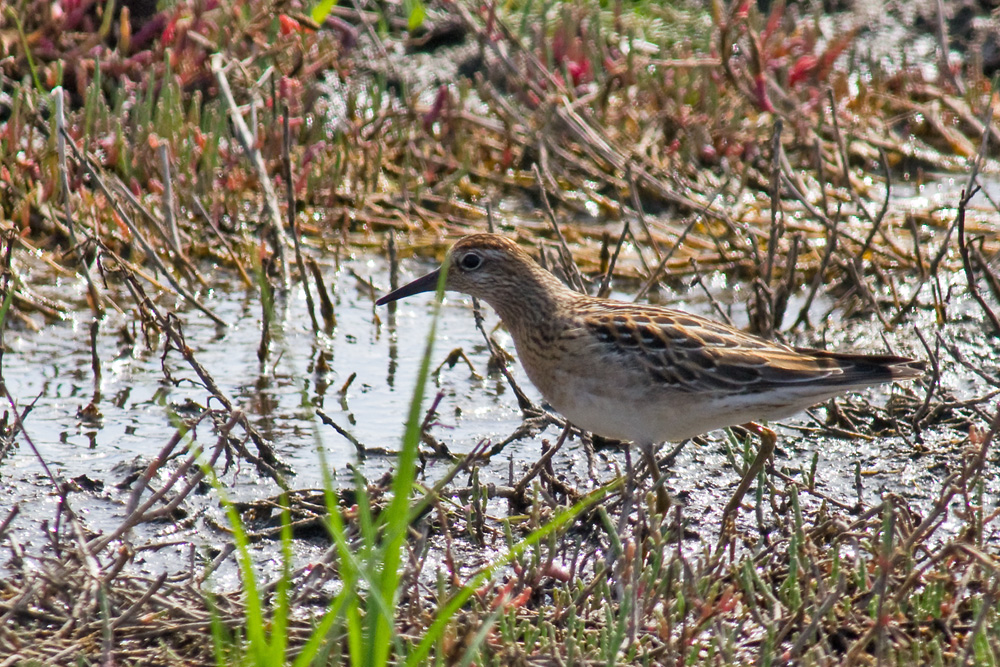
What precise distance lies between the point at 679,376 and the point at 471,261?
3.73 feet

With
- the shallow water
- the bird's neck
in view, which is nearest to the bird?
the bird's neck

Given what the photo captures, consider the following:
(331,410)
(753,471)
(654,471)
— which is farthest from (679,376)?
(331,410)

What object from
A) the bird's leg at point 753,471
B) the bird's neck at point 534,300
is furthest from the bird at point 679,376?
the bird's neck at point 534,300

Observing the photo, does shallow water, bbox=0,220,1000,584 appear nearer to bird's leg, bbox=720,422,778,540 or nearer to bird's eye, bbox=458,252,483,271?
bird's leg, bbox=720,422,778,540

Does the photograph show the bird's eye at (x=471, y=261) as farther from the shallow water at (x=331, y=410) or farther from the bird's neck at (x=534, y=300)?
the shallow water at (x=331, y=410)

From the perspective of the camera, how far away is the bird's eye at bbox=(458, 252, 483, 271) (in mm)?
5386

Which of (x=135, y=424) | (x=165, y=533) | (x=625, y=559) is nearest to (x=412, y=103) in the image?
(x=135, y=424)

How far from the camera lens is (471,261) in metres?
5.40

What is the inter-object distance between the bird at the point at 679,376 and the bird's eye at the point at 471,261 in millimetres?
548

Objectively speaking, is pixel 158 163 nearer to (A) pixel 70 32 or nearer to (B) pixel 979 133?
(A) pixel 70 32

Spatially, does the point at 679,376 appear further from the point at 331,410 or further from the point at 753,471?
the point at 331,410

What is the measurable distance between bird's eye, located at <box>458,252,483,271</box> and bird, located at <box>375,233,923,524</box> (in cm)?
55

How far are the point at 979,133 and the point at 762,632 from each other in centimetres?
610

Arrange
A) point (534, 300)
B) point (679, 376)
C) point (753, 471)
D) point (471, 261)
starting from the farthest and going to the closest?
point (471, 261) < point (534, 300) < point (753, 471) < point (679, 376)
